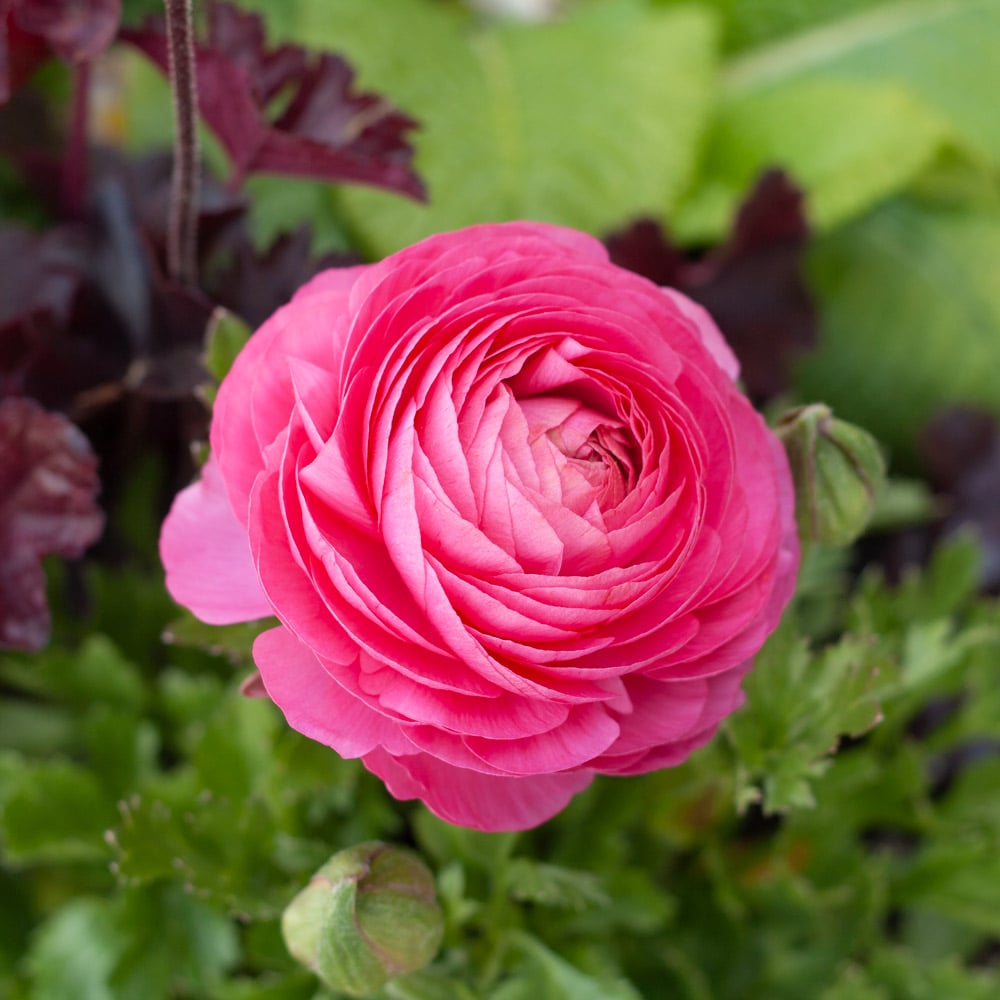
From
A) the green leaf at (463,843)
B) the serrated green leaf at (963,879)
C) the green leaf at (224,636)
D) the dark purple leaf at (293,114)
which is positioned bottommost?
the serrated green leaf at (963,879)

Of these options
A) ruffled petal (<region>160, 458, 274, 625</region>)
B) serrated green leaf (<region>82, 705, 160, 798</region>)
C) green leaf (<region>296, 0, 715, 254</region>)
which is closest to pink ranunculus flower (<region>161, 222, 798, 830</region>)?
ruffled petal (<region>160, 458, 274, 625</region>)

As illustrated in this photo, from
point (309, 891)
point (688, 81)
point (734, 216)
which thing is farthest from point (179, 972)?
point (688, 81)

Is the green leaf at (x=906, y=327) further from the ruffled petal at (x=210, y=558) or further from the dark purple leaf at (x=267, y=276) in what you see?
the ruffled petal at (x=210, y=558)

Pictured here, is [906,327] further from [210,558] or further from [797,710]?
[210,558]

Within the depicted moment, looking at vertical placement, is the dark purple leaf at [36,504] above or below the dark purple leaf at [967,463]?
above

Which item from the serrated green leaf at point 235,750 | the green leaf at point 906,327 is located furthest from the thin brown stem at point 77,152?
the green leaf at point 906,327

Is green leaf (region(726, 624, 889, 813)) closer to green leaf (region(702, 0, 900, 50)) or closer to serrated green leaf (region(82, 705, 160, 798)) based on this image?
serrated green leaf (region(82, 705, 160, 798))

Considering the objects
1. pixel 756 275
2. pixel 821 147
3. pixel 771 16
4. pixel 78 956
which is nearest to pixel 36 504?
pixel 78 956

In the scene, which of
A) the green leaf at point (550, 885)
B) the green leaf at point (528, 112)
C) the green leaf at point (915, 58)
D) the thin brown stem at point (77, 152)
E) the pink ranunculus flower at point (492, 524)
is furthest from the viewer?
the green leaf at point (915, 58)
